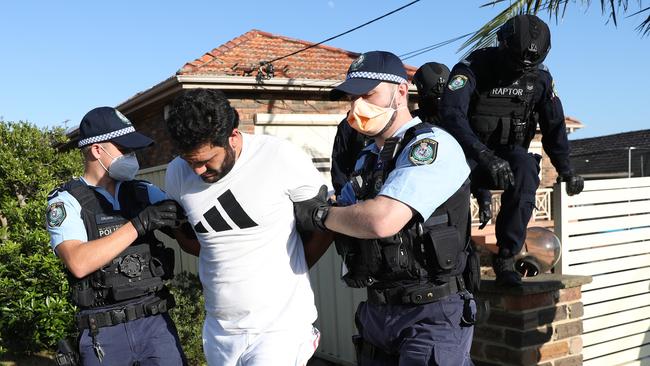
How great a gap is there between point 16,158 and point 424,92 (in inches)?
205

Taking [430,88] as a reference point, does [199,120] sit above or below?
below

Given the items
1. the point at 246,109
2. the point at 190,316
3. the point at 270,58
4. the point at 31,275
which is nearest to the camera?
the point at 190,316

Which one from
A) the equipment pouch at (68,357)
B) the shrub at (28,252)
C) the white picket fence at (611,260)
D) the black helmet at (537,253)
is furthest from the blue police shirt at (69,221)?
the shrub at (28,252)

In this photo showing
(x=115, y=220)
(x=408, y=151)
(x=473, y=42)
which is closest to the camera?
(x=408, y=151)

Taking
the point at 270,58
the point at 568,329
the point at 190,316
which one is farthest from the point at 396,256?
the point at 270,58

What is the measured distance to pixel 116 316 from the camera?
9.89 feet

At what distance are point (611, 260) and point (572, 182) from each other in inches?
42.5

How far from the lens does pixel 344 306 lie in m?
5.92

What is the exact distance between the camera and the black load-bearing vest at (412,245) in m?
2.38

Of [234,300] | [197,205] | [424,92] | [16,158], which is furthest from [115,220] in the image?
[16,158]

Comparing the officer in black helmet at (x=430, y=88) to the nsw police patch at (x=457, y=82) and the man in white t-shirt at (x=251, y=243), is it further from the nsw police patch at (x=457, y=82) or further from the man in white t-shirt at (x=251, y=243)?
the man in white t-shirt at (x=251, y=243)

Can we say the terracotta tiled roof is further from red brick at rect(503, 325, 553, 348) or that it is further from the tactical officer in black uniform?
red brick at rect(503, 325, 553, 348)

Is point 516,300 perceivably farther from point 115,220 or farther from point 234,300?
point 115,220

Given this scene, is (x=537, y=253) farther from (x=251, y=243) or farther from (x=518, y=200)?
(x=251, y=243)
